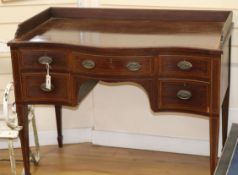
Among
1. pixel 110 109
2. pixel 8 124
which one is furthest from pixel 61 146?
pixel 8 124

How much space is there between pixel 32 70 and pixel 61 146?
920 millimetres

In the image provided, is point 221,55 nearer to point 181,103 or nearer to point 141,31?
point 181,103

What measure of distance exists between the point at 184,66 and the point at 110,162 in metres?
1.01

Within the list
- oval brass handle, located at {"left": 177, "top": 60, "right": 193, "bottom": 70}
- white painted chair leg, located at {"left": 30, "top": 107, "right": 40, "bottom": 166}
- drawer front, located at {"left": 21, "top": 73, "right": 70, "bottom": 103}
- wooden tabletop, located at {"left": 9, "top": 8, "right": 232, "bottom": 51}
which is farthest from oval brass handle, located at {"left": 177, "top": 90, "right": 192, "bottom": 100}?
white painted chair leg, located at {"left": 30, "top": 107, "right": 40, "bottom": 166}

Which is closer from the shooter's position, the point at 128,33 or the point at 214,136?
the point at 214,136

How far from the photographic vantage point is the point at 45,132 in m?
3.41

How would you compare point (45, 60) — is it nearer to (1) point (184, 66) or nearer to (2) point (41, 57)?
(2) point (41, 57)

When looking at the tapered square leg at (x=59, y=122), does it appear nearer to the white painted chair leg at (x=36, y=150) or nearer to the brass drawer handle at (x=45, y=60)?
the white painted chair leg at (x=36, y=150)

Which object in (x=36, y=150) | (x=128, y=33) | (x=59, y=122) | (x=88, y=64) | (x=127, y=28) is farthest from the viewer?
(x=59, y=122)

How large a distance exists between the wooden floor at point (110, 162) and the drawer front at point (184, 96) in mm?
662

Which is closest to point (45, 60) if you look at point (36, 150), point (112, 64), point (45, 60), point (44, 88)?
point (45, 60)

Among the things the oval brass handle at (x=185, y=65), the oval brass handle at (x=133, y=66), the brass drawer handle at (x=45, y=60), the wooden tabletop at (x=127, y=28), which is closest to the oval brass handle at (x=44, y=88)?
the brass drawer handle at (x=45, y=60)

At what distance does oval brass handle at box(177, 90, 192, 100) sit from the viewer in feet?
8.09

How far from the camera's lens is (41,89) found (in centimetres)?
264
